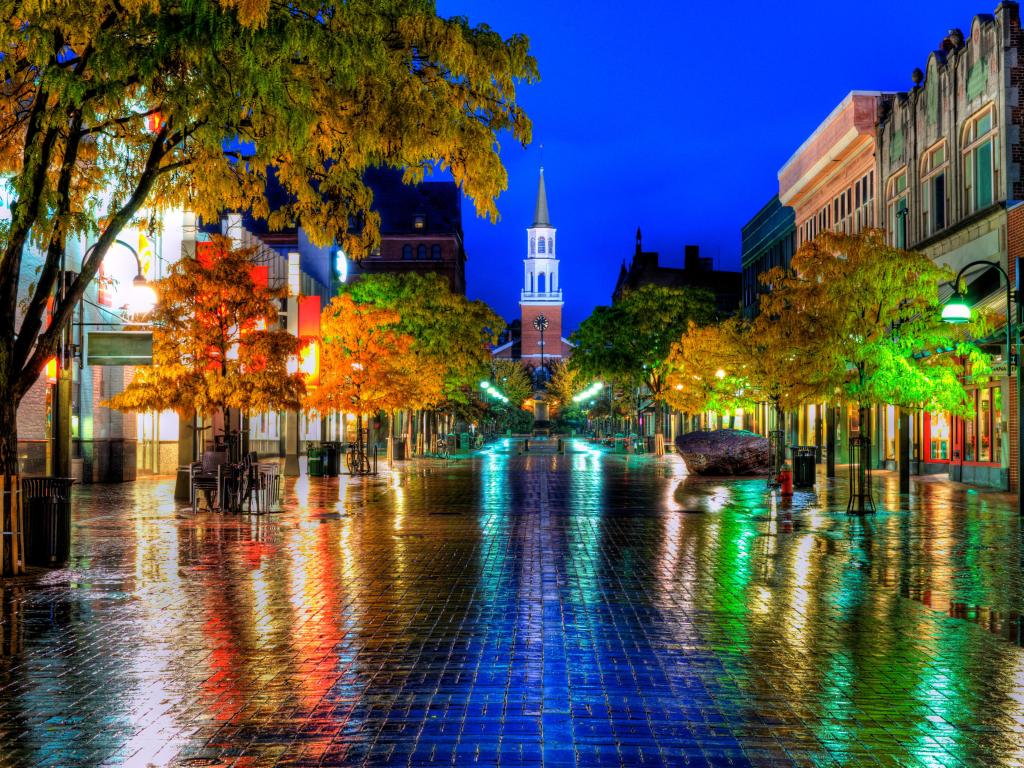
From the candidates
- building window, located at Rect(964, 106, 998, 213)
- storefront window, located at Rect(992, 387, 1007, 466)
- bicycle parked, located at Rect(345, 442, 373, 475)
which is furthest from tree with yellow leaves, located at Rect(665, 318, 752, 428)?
bicycle parked, located at Rect(345, 442, 373, 475)

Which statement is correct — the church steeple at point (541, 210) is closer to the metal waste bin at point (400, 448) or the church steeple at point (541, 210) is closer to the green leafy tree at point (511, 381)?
the green leafy tree at point (511, 381)

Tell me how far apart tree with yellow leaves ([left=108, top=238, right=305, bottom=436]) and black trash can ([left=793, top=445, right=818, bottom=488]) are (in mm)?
13621

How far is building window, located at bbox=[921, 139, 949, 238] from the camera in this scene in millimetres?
38156

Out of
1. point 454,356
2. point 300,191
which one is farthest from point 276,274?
point 300,191

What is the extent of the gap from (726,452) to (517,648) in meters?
29.1

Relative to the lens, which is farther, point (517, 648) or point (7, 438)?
point (7, 438)

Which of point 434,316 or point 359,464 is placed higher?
point 434,316

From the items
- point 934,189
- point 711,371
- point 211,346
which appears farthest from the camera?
point 711,371

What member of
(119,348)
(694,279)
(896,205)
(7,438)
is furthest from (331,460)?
(694,279)

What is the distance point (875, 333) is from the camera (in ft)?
88.5

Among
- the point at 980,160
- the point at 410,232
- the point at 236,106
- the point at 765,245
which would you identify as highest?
the point at 410,232

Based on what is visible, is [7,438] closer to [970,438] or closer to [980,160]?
[980,160]

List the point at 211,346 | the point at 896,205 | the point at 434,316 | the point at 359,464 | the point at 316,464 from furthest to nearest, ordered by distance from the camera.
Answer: the point at 434,316, the point at 896,205, the point at 359,464, the point at 316,464, the point at 211,346

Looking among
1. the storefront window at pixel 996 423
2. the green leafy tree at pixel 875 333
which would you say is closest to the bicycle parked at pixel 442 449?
the storefront window at pixel 996 423
